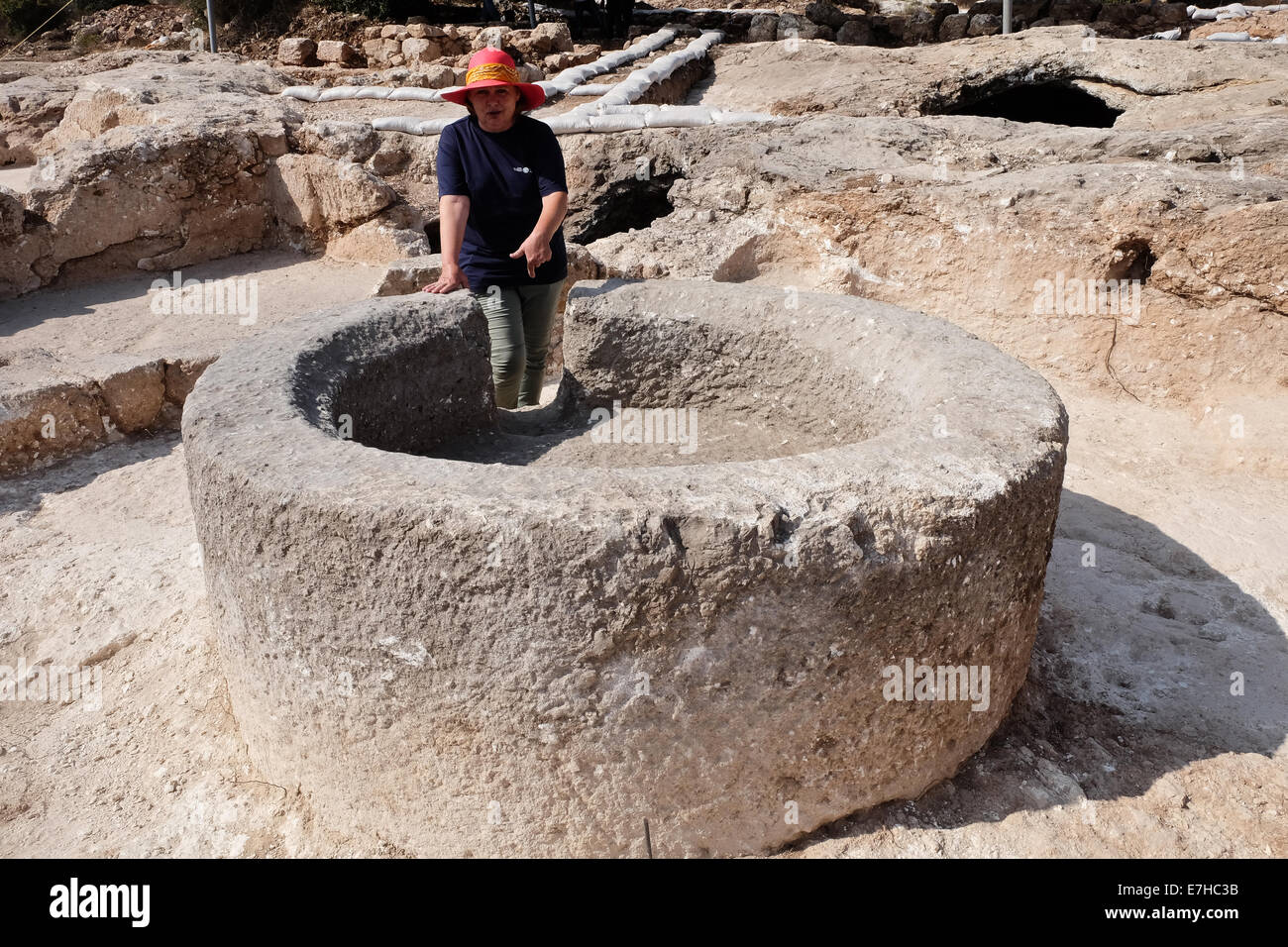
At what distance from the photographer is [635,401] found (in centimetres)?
375

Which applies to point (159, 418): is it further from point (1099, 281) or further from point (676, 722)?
point (1099, 281)

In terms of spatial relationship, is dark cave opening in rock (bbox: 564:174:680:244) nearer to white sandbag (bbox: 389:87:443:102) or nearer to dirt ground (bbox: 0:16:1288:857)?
dirt ground (bbox: 0:16:1288:857)

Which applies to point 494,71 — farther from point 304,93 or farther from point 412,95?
point 304,93

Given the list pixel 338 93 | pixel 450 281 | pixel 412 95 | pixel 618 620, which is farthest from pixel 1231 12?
pixel 618 620

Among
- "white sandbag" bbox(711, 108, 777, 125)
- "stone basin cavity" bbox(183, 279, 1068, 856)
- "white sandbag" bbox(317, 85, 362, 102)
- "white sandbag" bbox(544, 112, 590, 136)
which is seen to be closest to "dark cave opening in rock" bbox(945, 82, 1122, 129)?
"white sandbag" bbox(711, 108, 777, 125)

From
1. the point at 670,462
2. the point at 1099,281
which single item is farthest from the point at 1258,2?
the point at 670,462

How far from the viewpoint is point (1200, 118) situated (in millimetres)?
5641

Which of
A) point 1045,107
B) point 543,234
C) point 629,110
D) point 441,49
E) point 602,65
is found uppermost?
point 441,49

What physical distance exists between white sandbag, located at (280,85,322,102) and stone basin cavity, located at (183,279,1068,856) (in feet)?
23.2

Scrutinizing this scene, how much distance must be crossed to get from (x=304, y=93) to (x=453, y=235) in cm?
619

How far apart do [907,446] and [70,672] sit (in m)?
2.57

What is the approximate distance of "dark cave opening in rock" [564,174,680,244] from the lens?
20.7 feet

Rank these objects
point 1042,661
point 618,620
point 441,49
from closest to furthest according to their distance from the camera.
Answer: point 618,620 → point 1042,661 → point 441,49

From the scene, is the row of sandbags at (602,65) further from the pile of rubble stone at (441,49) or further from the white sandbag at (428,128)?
the white sandbag at (428,128)
